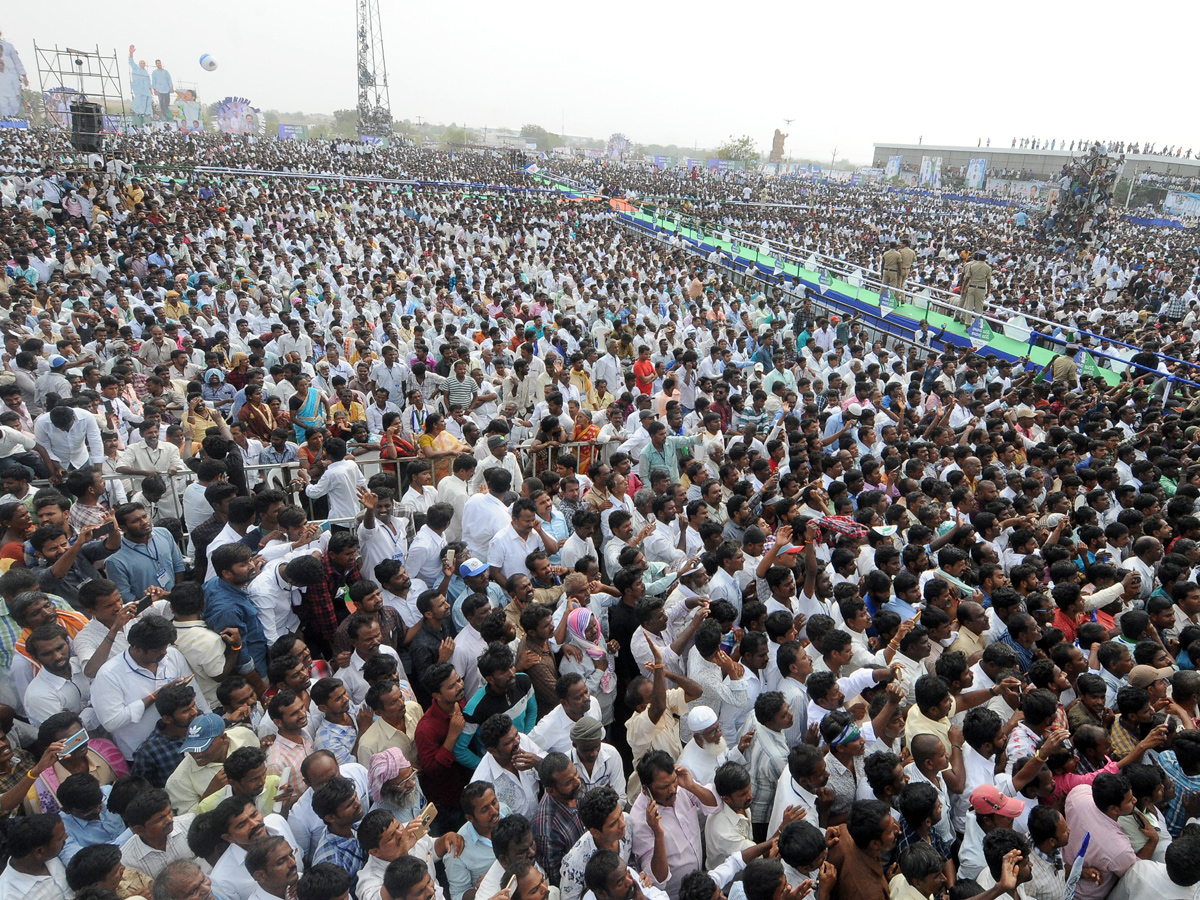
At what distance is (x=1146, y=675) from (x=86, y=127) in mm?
30272

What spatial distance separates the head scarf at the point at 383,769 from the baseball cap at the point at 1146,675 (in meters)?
3.67

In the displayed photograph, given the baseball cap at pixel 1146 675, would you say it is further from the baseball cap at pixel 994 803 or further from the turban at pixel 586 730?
the turban at pixel 586 730

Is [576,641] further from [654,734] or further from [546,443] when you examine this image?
[546,443]

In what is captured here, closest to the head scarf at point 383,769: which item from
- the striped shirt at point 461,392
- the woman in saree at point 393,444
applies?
the woman in saree at point 393,444

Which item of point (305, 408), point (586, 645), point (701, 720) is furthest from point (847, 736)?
point (305, 408)

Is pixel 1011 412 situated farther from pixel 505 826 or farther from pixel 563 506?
pixel 505 826

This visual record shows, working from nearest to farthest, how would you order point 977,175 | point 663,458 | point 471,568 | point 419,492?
point 471,568
point 419,492
point 663,458
point 977,175

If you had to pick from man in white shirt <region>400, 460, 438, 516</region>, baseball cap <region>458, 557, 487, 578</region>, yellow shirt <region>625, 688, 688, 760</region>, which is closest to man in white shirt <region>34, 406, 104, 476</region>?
man in white shirt <region>400, 460, 438, 516</region>

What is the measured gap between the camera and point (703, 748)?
307cm

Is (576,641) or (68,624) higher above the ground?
(68,624)

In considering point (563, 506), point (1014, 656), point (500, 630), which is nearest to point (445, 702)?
point (500, 630)

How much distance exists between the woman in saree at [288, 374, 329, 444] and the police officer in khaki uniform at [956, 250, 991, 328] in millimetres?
12195

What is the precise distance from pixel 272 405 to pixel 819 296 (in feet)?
43.5

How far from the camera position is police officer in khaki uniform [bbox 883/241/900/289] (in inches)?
628
